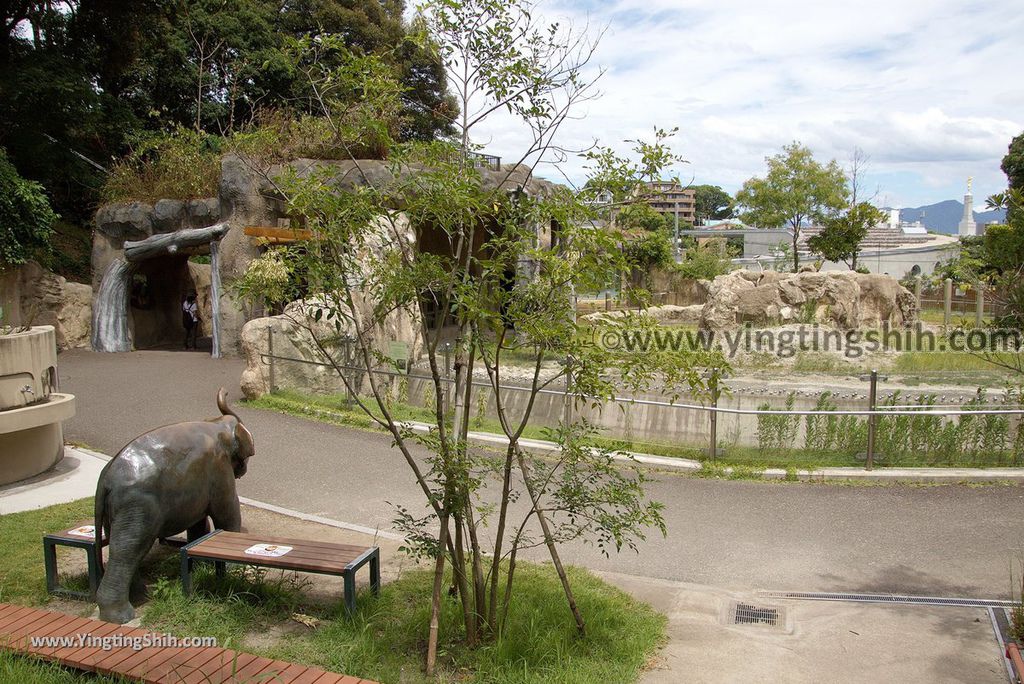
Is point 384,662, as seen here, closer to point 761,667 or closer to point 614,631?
point 614,631

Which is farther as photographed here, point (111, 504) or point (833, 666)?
point (111, 504)

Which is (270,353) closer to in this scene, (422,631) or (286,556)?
(286,556)

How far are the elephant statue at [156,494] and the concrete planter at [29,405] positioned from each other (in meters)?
3.57

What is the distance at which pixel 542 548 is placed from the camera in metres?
7.01

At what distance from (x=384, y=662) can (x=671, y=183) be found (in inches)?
127

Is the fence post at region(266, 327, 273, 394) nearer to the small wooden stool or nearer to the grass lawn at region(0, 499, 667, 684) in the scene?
the grass lawn at region(0, 499, 667, 684)

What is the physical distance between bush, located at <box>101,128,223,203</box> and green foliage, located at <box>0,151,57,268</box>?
2.60 meters

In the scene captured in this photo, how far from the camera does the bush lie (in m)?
19.7

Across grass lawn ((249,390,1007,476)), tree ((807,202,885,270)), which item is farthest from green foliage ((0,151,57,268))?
tree ((807,202,885,270))

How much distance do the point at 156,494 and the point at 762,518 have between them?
17.5ft

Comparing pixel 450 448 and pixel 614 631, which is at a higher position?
pixel 450 448

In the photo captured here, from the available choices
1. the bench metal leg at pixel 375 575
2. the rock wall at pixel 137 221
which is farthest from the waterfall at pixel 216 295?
the bench metal leg at pixel 375 575

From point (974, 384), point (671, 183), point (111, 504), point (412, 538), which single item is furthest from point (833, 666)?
point (974, 384)

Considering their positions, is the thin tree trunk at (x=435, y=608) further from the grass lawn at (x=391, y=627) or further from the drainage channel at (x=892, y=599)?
the drainage channel at (x=892, y=599)
